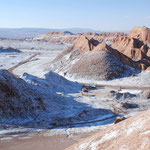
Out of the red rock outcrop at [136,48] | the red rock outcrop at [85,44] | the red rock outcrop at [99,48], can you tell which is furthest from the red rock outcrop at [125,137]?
the red rock outcrop at [85,44]

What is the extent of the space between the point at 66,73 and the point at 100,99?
51.9 ft

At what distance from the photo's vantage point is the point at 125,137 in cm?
923

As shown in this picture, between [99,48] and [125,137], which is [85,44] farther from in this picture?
[125,137]

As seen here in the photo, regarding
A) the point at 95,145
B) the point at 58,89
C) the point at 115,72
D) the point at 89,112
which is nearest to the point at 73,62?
the point at 115,72

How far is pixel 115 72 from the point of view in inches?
1481

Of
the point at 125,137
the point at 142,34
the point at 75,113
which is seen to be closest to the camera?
the point at 125,137

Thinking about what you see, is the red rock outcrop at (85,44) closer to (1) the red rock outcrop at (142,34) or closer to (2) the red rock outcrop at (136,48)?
(2) the red rock outcrop at (136,48)

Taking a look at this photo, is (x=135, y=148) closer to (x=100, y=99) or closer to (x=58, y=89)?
(x=100, y=99)

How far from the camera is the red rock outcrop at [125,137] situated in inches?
336

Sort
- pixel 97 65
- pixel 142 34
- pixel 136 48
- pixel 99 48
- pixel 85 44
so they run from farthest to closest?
pixel 142 34, pixel 85 44, pixel 136 48, pixel 99 48, pixel 97 65

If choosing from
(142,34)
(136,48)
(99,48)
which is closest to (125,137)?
(99,48)

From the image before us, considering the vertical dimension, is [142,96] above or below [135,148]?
below

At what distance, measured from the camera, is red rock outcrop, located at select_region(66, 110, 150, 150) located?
336 inches

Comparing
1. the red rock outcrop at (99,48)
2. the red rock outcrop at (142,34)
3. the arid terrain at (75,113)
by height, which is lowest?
the arid terrain at (75,113)
